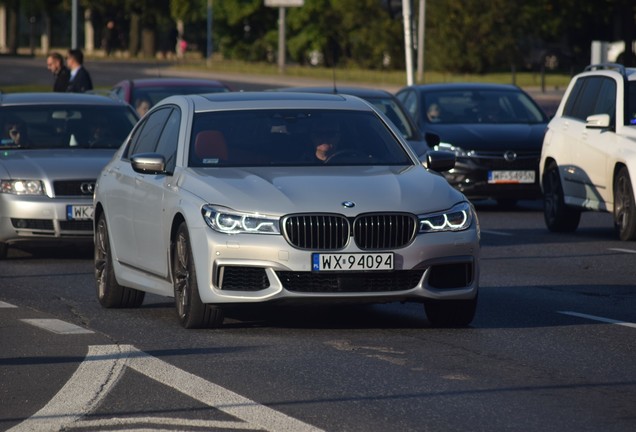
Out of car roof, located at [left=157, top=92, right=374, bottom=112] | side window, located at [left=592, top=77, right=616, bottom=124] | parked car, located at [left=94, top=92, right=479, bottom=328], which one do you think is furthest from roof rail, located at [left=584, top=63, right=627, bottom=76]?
parked car, located at [left=94, top=92, right=479, bottom=328]

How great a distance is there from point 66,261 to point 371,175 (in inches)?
248

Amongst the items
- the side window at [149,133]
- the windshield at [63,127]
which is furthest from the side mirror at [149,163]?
the windshield at [63,127]

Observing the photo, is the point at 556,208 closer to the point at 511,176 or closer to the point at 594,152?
the point at 594,152

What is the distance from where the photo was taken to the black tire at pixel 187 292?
10.4 m

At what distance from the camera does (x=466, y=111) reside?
2395 centimetres

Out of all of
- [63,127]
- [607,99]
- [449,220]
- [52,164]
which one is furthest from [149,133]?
[607,99]

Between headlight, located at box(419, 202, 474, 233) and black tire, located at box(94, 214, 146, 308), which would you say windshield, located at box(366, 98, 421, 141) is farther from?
headlight, located at box(419, 202, 474, 233)

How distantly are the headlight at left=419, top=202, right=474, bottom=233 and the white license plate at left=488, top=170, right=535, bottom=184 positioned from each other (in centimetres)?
1196

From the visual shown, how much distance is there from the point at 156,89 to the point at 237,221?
1498 cm

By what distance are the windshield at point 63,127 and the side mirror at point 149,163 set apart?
6.26 meters

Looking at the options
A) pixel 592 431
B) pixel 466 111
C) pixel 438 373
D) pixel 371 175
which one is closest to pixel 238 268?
pixel 371 175

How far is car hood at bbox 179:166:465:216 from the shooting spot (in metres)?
10.1

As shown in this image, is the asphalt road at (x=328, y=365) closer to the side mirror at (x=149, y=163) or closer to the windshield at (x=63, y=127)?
the side mirror at (x=149, y=163)

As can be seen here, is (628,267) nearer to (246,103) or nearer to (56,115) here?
(246,103)
